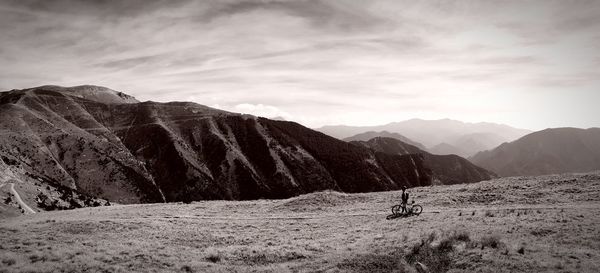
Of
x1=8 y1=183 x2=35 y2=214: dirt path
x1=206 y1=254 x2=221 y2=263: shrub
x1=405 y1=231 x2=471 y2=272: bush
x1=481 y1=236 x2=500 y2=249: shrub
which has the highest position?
x1=481 y1=236 x2=500 y2=249: shrub

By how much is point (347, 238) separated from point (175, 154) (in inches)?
A: 4450

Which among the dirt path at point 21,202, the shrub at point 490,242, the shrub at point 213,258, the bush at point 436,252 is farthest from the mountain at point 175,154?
the shrub at point 490,242

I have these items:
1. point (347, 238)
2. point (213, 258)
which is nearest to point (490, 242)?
point (347, 238)

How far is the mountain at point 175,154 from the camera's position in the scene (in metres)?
102

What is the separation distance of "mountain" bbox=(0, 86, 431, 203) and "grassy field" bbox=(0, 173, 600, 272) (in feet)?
220

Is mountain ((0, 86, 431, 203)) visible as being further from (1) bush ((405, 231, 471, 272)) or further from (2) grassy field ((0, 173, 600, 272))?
(1) bush ((405, 231, 471, 272))

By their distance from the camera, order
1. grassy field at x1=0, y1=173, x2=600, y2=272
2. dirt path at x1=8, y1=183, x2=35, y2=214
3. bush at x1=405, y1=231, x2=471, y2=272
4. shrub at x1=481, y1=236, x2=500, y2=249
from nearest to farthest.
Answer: bush at x1=405, y1=231, x2=471, y2=272
grassy field at x1=0, y1=173, x2=600, y2=272
shrub at x1=481, y1=236, x2=500, y2=249
dirt path at x1=8, y1=183, x2=35, y2=214

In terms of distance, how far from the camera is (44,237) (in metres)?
23.4

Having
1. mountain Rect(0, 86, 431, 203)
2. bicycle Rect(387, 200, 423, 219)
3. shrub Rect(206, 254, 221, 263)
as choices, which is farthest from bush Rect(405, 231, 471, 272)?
mountain Rect(0, 86, 431, 203)

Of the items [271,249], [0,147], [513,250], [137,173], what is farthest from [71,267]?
[137,173]

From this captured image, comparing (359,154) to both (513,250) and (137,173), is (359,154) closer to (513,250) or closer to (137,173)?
(137,173)

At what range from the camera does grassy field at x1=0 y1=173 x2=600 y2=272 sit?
16359 mm

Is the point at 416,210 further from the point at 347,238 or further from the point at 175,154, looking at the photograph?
the point at 175,154

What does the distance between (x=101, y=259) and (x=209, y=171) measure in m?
109
